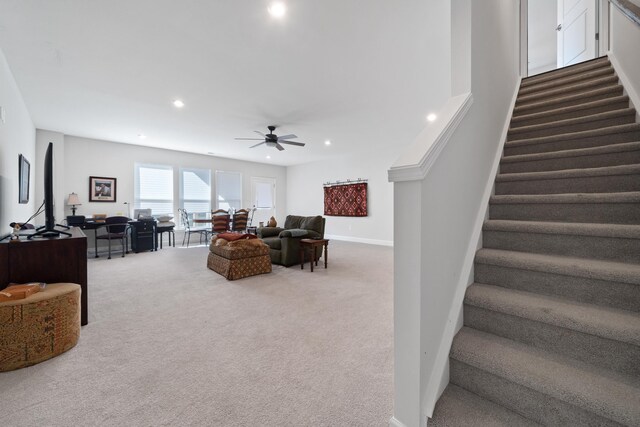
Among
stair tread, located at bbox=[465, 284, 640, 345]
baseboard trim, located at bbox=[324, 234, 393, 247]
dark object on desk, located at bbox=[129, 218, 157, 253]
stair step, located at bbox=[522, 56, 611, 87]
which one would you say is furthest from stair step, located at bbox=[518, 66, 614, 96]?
dark object on desk, located at bbox=[129, 218, 157, 253]

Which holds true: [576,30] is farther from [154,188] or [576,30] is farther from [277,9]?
[154,188]

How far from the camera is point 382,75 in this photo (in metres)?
3.16

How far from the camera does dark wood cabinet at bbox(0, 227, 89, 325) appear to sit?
6.79 feet

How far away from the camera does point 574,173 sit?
1742 mm

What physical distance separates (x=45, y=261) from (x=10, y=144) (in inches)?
76.8

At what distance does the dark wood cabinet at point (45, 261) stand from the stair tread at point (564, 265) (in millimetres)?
3213

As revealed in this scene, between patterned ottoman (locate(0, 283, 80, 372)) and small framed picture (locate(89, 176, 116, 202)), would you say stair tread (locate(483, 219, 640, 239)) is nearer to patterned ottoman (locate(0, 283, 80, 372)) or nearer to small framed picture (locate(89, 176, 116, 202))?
patterned ottoman (locate(0, 283, 80, 372))

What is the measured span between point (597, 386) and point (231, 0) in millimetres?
3035

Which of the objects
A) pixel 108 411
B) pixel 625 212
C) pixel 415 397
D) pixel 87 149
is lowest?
pixel 108 411

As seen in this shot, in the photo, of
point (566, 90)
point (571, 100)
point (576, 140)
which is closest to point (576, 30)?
point (566, 90)

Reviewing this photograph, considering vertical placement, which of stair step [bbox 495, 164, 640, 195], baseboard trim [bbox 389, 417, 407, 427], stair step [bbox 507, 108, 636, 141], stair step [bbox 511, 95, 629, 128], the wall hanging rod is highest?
the wall hanging rod

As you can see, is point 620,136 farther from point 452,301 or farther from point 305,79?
point 305,79

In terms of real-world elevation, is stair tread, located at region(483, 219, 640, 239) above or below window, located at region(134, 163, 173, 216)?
below

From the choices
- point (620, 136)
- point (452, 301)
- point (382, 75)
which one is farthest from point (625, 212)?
point (382, 75)
